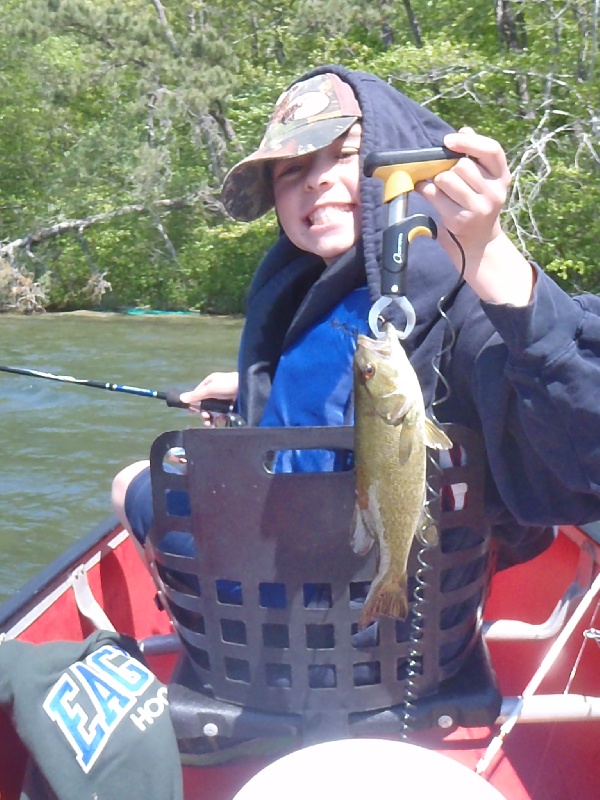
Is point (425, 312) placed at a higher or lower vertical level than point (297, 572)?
higher

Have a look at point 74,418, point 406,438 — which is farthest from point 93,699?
point 74,418

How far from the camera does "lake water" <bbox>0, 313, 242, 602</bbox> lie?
6879 mm

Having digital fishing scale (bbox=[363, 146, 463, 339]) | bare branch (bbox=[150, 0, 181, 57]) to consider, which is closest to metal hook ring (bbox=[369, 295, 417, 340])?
digital fishing scale (bbox=[363, 146, 463, 339])

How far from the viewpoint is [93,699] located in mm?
2037

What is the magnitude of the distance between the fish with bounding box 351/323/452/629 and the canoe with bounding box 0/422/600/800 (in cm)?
15

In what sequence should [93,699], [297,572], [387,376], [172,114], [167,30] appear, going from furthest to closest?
[172,114]
[167,30]
[93,699]
[297,572]
[387,376]

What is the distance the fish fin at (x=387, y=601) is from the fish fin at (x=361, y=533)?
73mm

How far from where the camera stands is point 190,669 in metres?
2.21

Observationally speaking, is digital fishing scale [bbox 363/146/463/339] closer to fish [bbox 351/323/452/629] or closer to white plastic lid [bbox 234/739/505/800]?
fish [bbox 351/323/452/629]

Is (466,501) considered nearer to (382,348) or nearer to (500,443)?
(500,443)

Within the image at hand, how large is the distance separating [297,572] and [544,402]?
1.97 ft

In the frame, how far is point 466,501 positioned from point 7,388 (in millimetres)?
10615

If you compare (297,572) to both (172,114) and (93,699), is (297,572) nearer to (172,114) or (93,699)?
(93,699)

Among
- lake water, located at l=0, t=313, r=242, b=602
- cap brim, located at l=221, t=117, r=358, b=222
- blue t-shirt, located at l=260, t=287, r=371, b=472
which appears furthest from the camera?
lake water, located at l=0, t=313, r=242, b=602
